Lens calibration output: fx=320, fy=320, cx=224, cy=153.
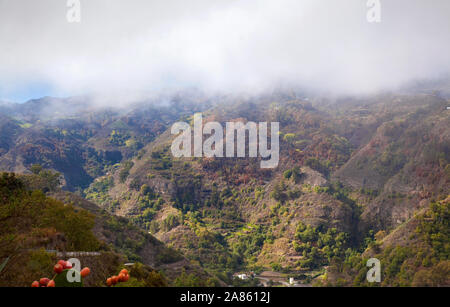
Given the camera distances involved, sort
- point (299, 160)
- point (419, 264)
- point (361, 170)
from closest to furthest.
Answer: point (419, 264), point (361, 170), point (299, 160)

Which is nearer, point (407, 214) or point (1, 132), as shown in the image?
point (407, 214)

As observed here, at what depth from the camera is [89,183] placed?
16325cm

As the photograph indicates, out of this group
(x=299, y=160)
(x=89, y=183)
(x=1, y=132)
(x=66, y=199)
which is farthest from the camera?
(x=1, y=132)

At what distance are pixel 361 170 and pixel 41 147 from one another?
153680 mm

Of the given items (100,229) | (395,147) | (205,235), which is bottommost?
(205,235)

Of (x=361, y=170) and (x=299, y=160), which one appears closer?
(x=361, y=170)

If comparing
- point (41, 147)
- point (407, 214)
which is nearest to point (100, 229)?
point (407, 214)

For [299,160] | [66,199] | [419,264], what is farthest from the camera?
[299,160]

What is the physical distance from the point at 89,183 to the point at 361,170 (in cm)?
12818

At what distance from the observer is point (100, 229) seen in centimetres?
4941

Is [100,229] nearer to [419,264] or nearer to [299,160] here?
[419,264]
